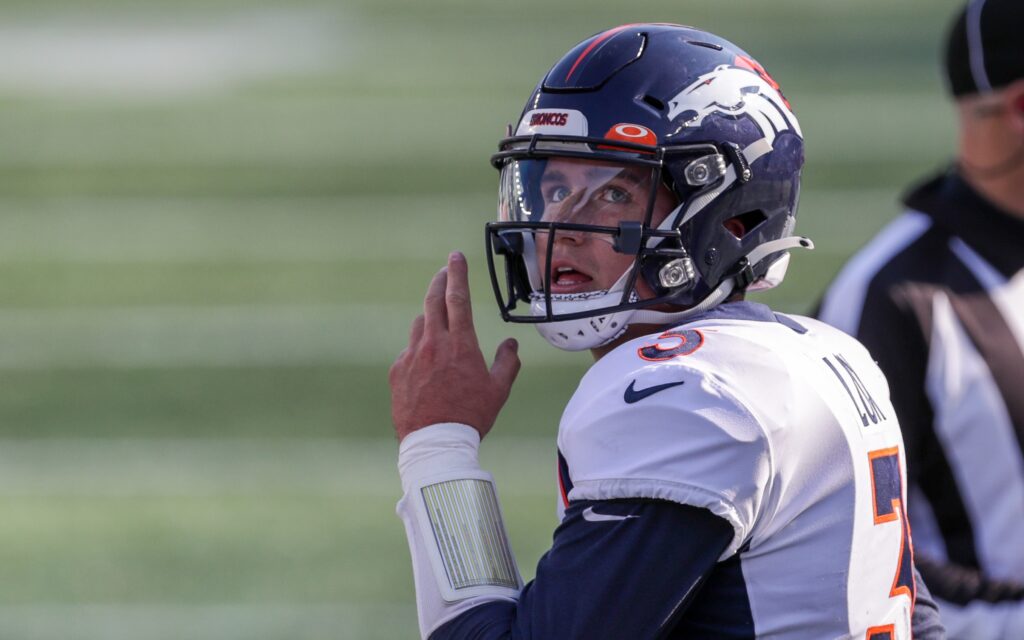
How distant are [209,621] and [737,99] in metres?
3.97

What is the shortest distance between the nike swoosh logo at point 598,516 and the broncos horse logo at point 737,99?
73cm

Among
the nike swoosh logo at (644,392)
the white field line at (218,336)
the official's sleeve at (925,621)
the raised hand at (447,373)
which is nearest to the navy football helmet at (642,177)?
the raised hand at (447,373)

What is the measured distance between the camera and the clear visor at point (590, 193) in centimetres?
232

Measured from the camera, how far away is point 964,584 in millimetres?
3053

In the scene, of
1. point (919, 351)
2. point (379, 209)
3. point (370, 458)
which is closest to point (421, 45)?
point (379, 209)

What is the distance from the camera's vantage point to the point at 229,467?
7281mm

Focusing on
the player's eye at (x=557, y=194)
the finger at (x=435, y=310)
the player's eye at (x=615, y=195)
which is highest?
the player's eye at (x=557, y=194)

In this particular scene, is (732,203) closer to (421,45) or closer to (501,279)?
(501,279)

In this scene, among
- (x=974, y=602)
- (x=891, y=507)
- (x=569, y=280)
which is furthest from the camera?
(x=974, y=602)

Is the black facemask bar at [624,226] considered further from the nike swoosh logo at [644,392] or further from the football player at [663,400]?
the nike swoosh logo at [644,392]

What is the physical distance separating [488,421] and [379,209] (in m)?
8.59

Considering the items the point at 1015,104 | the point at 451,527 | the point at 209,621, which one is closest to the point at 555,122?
the point at 451,527

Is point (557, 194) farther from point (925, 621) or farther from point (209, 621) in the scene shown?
point (209, 621)

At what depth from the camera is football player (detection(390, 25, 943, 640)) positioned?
1.90 metres
